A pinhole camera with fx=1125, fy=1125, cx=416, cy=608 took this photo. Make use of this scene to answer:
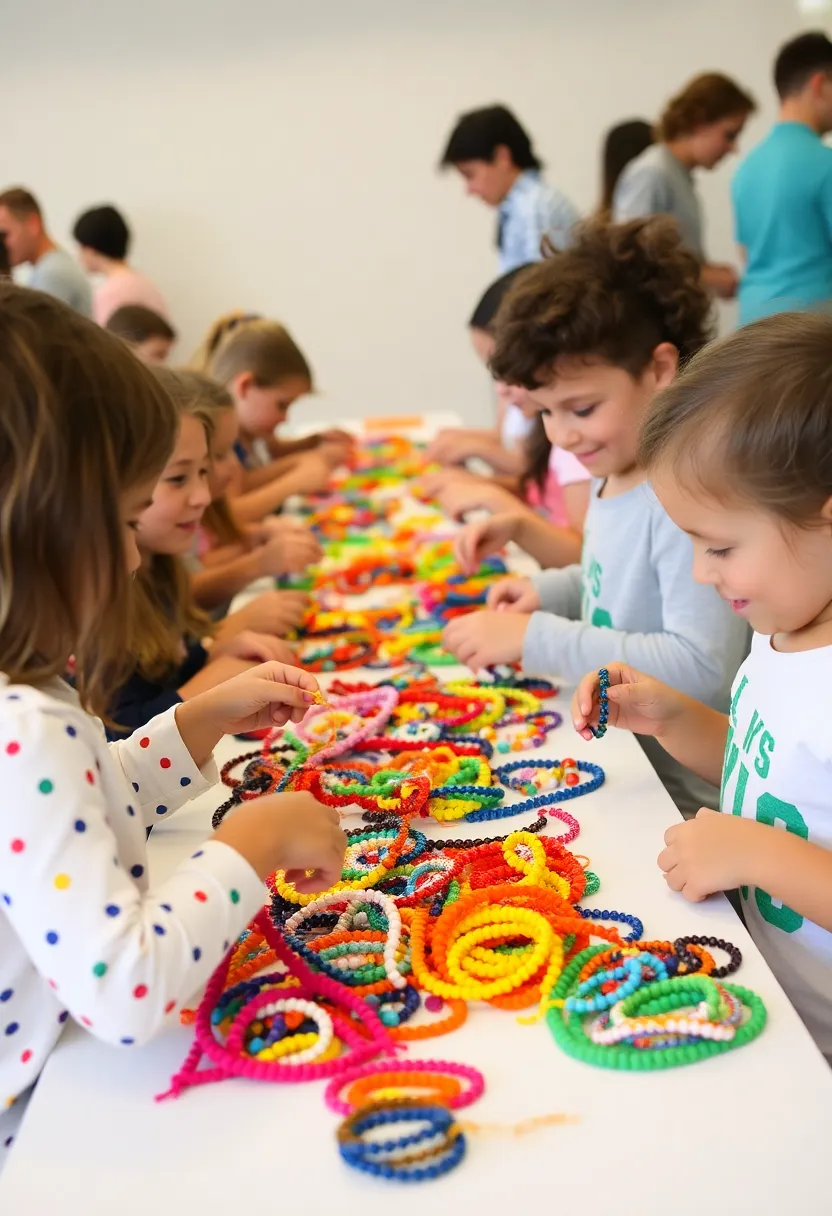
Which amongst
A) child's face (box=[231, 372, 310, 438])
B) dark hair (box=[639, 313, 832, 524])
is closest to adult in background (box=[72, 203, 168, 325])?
child's face (box=[231, 372, 310, 438])

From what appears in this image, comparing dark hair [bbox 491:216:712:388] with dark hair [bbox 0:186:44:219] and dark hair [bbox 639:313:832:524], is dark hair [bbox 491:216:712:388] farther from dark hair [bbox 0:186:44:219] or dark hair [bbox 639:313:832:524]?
dark hair [bbox 0:186:44:219]

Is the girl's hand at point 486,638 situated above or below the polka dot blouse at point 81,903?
below

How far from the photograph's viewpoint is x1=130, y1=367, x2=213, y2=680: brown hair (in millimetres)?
1423

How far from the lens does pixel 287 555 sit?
194cm

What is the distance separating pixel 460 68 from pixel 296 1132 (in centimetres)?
471

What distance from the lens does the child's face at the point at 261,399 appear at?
2.47m

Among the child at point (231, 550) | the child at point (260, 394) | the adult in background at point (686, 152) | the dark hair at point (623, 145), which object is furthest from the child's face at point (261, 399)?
the dark hair at point (623, 145)

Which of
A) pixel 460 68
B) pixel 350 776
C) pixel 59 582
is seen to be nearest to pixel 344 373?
pixel 460 68

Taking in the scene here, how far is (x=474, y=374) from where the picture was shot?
5023 millimetres

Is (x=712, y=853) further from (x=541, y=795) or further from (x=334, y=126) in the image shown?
(x=334, y=126)

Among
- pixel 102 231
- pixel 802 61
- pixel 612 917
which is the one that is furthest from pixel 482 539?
pixel 102 231

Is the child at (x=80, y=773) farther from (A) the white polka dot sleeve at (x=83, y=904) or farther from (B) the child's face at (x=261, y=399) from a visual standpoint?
(B) the child's face at (x=261, y=399)

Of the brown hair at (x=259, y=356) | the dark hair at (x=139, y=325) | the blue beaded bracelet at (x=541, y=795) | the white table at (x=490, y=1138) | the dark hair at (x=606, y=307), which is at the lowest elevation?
the blue beaded bracelet at (x=541, y=795)

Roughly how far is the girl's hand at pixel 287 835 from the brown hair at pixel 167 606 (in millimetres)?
612
